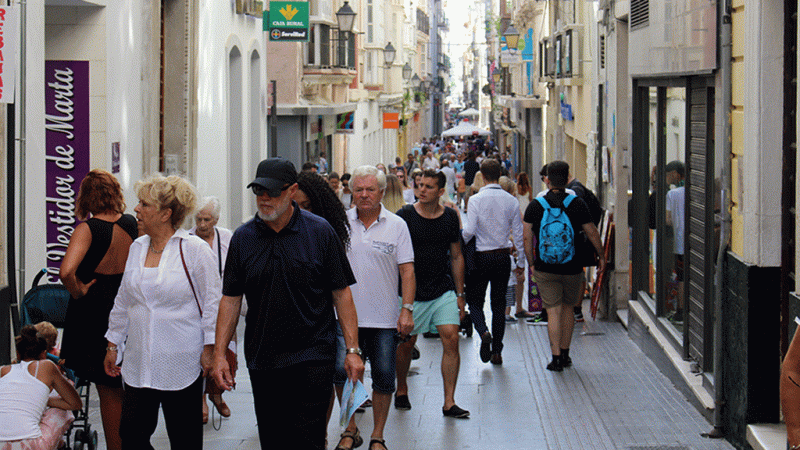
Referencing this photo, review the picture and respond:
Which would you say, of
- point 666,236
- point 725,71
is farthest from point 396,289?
point 666,236

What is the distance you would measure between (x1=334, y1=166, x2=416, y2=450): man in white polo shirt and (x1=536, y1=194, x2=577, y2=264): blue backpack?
9.13ft

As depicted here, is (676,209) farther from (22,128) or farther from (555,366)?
(22,128)

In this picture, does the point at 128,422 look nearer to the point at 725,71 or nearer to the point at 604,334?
the point at 725,71

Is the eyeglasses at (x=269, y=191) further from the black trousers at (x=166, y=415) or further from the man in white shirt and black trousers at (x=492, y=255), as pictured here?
the man in white shirt and black trousers at (x=492, y=255)

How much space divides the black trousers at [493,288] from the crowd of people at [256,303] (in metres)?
1.56

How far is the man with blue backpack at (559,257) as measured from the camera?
9344 millimetres

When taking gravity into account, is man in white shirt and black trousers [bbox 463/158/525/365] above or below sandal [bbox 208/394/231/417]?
above

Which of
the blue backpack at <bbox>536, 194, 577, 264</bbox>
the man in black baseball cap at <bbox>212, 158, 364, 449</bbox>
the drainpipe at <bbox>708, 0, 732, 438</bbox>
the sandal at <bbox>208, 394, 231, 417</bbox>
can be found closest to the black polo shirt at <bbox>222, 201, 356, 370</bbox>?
the man in black baseball cap at <bbox>212, 158, 364, 449</bbox>

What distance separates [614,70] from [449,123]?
109m

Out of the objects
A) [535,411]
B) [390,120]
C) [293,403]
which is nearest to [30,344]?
[293,403]

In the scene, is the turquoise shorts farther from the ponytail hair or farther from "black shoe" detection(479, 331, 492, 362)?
the ponytail hair

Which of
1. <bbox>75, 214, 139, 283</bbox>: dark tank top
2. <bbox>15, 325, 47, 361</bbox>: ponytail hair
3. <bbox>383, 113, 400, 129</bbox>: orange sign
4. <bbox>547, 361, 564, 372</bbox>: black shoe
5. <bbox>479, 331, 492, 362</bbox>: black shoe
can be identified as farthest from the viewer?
<bbox>383, 113, 400, 129</bbox>: orange sign

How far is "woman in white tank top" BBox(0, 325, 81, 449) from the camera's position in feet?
18.0

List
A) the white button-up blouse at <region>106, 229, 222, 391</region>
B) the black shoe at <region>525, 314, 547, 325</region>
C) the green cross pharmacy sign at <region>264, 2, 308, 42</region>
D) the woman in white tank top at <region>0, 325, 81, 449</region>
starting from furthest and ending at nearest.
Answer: the green cross pharmacy sign at <region>264, 2, 308, 42</region>, the black shoe at <region>525, 314, 547, 325</region>, the woman in white tank top at <region>0, 325, 81, 449</region>, the white button-up blouse at <region>106, 229, 222, 391</region>
